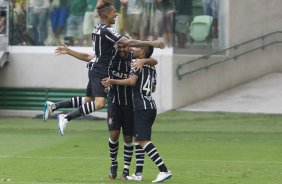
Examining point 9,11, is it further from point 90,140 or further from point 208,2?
point 90,140

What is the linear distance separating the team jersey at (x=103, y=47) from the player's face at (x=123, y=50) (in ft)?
0.57

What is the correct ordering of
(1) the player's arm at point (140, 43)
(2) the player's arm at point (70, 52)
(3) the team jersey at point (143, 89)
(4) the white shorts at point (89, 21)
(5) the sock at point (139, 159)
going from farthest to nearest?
(4) the white shorts at point (89, 21) → (2) the player's arm at point (70, 52) → (5) the sock at point (139, 159) → (3) the team jersey at point (143, 89) → (1) the player's arm at point (140, 43)

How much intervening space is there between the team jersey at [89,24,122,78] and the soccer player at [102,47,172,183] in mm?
626

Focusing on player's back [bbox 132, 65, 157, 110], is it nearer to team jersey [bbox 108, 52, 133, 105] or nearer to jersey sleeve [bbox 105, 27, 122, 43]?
team jersey [bbox 108, 52, 133, 105]

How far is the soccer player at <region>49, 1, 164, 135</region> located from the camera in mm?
14672

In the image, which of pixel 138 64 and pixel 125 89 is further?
pixel 125 89

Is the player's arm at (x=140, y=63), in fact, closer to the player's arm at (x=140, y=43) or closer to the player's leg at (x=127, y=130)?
the player's arm at (x=140, y=43)

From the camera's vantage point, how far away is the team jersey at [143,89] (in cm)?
1424

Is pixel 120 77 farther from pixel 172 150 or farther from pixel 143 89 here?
pixel 172 150

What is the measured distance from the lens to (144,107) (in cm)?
1423

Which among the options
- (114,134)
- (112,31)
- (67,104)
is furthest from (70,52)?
(114,134)

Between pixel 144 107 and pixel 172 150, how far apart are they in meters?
5.62

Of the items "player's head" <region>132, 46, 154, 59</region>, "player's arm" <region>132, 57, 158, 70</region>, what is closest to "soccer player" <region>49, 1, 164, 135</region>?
"player's head" <region>132, 46, 154, 59</region>

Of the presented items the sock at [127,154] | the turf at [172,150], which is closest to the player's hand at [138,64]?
the sock at [127,154]
